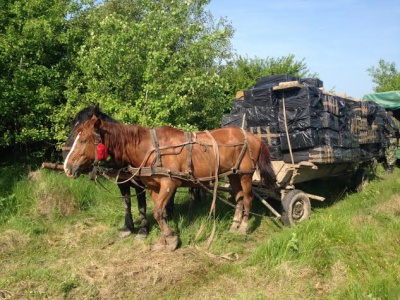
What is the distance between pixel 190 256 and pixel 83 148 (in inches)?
75.9

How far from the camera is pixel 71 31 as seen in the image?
9.38m

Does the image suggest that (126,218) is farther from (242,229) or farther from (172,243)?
(242,229)

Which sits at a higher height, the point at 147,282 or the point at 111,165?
the point at 111,165

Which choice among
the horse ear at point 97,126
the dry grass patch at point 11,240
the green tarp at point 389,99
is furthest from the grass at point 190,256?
the green tarp at point 389,99

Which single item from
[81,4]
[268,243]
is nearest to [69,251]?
[268,243]

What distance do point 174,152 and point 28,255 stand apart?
2442 mm

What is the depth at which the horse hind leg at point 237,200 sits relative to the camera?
6.00 m

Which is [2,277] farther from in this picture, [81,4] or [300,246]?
[81,4]

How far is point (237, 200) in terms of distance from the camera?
6234mm

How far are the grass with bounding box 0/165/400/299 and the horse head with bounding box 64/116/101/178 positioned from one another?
121 centimetres

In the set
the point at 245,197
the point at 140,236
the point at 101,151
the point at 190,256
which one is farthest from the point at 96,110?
the point at 245,197

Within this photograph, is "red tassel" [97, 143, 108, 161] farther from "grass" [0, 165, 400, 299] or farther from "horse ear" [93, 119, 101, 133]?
"grass" [0, 165, 400, 299]

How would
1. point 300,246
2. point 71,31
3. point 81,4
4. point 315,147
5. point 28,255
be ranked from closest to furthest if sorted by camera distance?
point 300,246
point 28,255
point 315,147
point 71,31
point 81,4

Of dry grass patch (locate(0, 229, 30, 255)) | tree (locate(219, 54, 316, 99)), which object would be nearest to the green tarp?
tree (locate(219, 54, 316, 99))
